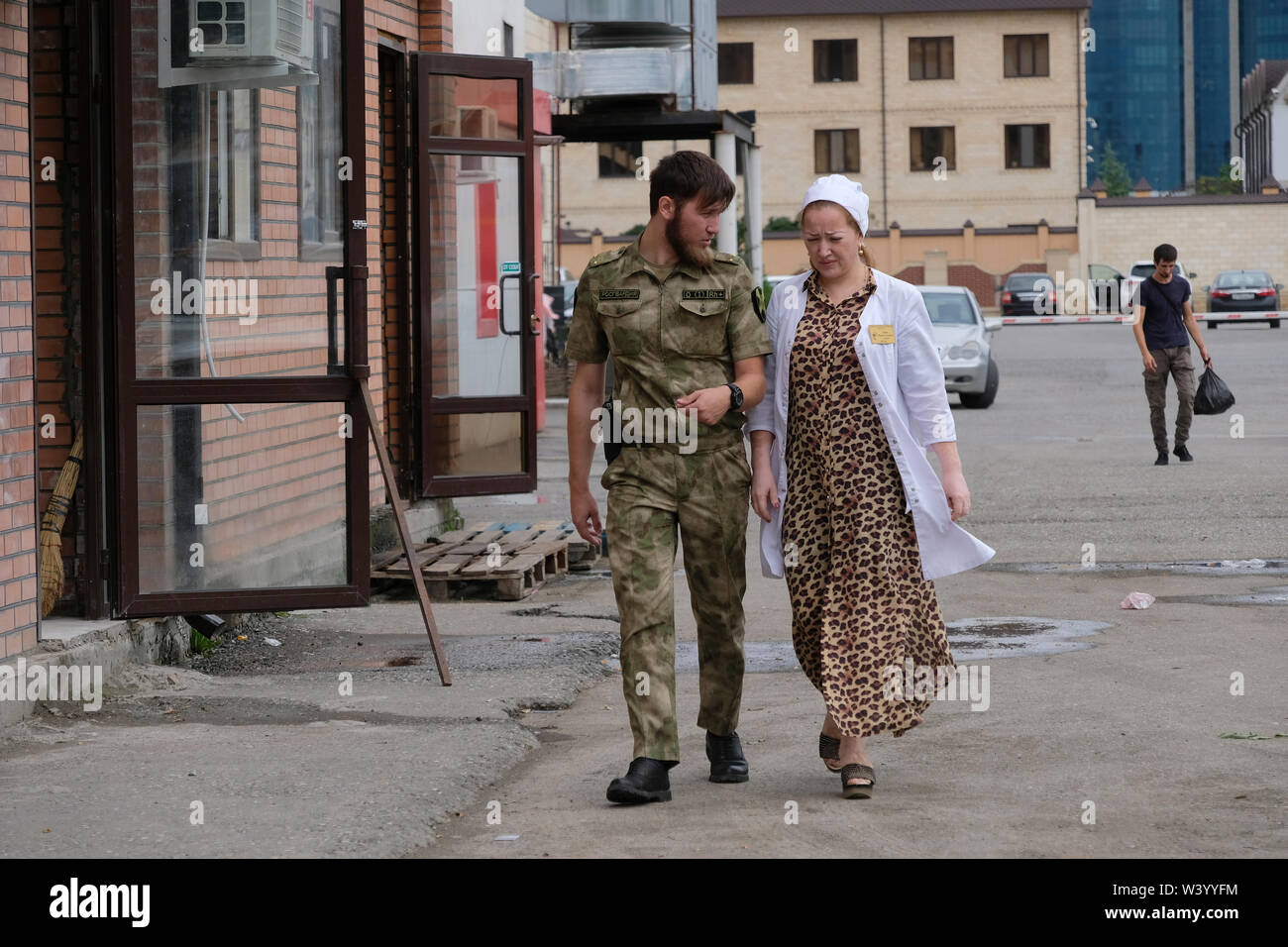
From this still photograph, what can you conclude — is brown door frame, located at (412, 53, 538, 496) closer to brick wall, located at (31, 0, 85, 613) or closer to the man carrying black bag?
brick wall, located at (31, 0, 85, 613)

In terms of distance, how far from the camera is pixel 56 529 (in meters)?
7.65

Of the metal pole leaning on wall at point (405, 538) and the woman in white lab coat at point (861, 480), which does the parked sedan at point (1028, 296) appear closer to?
the metal pole leaning on wall at point (405, 538)

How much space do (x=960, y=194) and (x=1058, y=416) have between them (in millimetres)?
47008

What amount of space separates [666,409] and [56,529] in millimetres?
3163

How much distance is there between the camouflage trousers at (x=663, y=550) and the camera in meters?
5.64

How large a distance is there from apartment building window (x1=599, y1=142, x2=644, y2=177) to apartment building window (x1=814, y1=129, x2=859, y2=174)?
22.3 ft

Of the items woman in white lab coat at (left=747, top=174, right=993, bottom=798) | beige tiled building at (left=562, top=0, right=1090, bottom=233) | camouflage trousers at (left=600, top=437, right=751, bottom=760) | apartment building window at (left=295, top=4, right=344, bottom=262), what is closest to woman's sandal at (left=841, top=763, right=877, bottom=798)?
woman in white lab coat at (left=747, top=174, right=993, bottom=798)

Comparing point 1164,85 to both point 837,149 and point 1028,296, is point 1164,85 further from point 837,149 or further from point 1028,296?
point 1028,296

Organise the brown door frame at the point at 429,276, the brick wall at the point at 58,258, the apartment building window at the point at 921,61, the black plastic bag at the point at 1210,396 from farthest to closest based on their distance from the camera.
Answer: the apartment building window at the point at 921,61 → the black plastic bag at the point at 1210,396 → the brown door frame at the point at 429,276 → the brick wall at the point at 58,258

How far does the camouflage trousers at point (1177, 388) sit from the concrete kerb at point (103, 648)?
393 inches

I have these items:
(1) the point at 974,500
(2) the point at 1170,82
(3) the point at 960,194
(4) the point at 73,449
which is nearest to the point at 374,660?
(4) the point at 73,449

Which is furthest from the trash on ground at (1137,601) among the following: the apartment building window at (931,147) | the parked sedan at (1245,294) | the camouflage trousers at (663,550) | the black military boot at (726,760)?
the apartment building window at (931,147)

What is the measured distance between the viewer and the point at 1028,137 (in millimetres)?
68062

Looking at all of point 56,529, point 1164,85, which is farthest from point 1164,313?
point 1164,85
